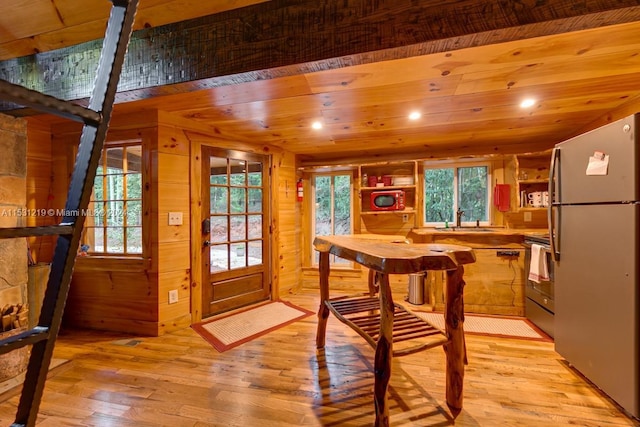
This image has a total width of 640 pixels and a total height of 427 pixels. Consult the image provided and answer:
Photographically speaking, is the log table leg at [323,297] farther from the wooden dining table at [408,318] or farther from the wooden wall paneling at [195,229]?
the wooden wall paneling at [195,229]

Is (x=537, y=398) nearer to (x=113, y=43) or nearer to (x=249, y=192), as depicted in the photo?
(x=113, y=43)

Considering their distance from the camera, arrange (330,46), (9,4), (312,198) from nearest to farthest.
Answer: (330,46) → (9,4) → (312,198)

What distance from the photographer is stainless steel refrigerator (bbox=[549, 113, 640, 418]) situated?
1.61 m

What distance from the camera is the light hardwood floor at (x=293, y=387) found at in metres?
1.65

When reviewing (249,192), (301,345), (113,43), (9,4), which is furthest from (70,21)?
(301,345)

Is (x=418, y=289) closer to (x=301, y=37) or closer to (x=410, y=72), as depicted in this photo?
(x=410, y=72)

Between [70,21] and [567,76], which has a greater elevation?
[70,21]

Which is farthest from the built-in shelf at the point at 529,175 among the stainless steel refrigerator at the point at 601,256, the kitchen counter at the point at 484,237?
the stainless steel refrigerator at the point at 601,256

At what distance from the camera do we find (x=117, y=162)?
9.70 ft

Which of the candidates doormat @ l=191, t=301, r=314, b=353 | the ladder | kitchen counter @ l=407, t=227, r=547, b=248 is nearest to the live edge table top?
the ladder

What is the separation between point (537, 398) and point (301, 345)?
169cm

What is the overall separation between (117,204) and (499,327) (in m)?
4.02

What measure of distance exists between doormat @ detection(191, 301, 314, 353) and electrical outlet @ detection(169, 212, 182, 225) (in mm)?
1068

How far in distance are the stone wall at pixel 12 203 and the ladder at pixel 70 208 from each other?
5.34ft
